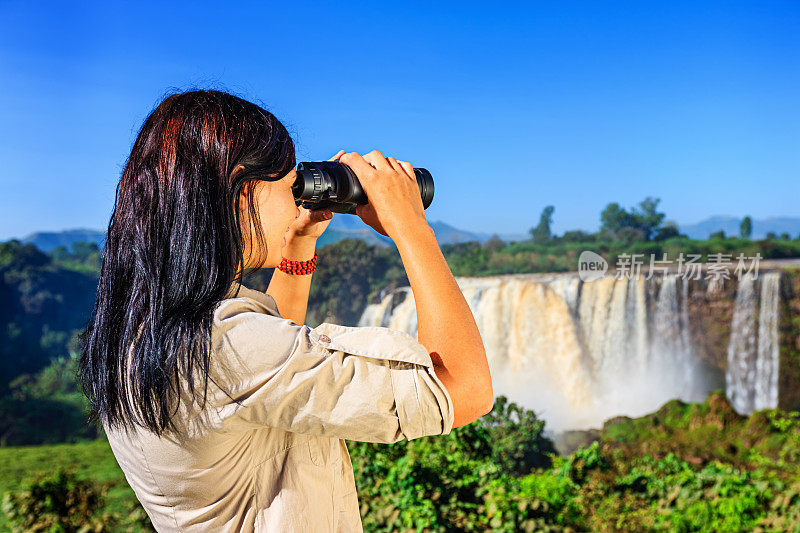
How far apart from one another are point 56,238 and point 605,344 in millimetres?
3151

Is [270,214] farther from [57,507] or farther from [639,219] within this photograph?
[639,219]

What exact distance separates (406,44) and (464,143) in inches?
19.3

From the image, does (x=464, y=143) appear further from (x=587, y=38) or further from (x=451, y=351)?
(x=451, y=351)

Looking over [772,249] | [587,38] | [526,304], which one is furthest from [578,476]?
[587,38]

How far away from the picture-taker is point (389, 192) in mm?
599

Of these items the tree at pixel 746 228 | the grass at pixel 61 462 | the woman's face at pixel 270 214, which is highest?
the tree at pixel 746 228

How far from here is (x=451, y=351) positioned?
54 cm

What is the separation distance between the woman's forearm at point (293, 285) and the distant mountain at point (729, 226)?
8.50 feet

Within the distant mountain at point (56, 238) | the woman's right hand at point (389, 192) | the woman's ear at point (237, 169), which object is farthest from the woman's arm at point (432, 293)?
the distant mountain at point (56, 238)

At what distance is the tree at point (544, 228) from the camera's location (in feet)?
10.2

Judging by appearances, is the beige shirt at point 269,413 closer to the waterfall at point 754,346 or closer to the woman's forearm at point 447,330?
the woman's forearm at point 447,330

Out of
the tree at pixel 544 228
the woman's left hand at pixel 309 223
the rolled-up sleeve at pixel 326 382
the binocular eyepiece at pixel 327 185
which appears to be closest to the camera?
the rolled-up sleeve at pixel 326 382

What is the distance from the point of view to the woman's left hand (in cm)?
74

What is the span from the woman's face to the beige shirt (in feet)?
0.18
